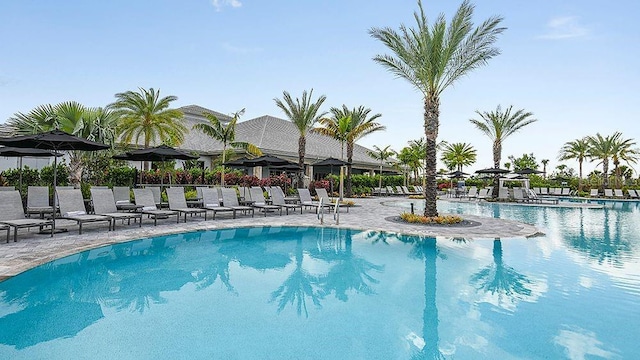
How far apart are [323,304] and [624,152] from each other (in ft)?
158

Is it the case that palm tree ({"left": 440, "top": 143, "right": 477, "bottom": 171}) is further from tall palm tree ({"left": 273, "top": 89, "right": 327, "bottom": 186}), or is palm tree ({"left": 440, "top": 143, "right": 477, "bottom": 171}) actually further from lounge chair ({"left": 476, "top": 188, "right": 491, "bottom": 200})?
tall palm tree ({"left": 273, "top": 89, "right": 327, "bottom": 186})

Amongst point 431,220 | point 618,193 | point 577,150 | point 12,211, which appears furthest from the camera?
point 577,150

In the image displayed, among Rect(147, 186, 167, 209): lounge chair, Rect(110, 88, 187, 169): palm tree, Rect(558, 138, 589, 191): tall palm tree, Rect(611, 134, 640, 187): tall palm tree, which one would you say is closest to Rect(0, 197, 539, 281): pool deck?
Rect(147, 186, 167, 209): lounge chair

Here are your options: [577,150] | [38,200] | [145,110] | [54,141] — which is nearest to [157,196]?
[38,200]

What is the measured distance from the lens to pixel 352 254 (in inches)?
326

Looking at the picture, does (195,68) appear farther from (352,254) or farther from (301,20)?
(352,254)

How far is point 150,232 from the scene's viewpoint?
31.4ft

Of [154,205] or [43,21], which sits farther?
[43,21]

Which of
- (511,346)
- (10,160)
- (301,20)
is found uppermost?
(301,20)

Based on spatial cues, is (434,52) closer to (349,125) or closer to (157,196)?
(157,196)

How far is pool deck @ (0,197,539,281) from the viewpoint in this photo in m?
6.68

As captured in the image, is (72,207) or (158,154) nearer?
(72,207)

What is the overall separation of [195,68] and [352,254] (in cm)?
1603

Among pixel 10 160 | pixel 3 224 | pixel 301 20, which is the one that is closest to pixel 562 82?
pixel 301 20
